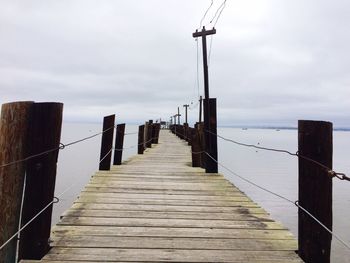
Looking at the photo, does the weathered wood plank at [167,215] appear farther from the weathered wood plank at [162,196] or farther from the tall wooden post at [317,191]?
the tall wooden post at [317,191]

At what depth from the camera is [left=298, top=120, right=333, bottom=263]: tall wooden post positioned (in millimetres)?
2889

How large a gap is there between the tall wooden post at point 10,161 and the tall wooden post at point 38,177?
99 millimetres

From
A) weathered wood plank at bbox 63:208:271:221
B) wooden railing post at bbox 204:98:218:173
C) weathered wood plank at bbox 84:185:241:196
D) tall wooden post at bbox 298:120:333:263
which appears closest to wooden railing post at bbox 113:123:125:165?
wooden railing post at bbox 204:98:218:173

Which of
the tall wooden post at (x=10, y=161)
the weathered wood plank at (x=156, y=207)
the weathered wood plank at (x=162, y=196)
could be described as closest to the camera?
the tall wooden post at (x=10, y=161)

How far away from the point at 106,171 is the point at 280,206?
1410cm

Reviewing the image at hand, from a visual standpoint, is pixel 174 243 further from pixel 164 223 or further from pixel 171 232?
pixel 164 223

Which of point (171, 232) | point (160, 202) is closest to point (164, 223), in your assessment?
point (171, 232)

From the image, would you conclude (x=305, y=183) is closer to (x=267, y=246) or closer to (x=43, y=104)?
(x=267, y=246)

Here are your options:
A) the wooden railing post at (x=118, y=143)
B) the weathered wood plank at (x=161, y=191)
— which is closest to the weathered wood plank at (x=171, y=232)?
the weathered wood plank at (x=161, y=191)

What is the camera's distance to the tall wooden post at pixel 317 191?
2889 millimetres

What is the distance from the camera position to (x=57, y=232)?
352 centimetres

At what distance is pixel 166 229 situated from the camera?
→ 12.3 ft

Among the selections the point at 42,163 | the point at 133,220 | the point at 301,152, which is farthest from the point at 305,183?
the point at 42,163

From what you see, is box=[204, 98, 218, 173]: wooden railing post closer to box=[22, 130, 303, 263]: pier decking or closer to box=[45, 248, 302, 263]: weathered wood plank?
box=[22, 130, 303, 263]: pier decking
